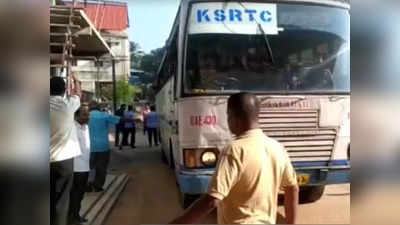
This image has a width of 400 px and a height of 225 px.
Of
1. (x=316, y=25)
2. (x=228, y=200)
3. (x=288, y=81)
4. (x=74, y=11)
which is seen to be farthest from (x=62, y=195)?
Result: (x=316, y=25)

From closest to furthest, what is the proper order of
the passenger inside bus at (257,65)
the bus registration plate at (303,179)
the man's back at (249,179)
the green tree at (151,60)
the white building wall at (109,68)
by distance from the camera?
the man's back at (249,179) < the green tree at (151,60) < the white building wall at (109,68) < the bus registration plate at (303,179) < the passenger inside bus at (257,65)

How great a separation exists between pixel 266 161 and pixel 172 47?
1.80 m

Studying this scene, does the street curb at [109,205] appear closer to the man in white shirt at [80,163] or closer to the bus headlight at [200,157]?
the man in white shirt at [80,163]

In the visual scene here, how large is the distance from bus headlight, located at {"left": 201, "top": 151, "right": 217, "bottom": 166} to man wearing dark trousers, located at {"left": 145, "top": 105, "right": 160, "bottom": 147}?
72 centimetres

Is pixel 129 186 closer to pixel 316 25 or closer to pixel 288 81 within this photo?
pixel 288 81

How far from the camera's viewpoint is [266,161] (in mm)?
1742

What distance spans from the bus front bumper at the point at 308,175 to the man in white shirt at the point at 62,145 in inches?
32.0

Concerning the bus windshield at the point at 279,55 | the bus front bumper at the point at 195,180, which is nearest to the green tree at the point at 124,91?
the bus windshield at the point at 279,55

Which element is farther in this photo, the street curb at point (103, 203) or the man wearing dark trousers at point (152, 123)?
the man wearing dark trousers at point (152, 123)

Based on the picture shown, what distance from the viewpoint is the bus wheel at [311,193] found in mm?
3155

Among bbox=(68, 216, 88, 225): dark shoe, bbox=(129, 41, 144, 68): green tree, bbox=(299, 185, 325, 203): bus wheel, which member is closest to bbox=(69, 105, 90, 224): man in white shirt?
bbox=(68, 216, 88, 225): dark shoe

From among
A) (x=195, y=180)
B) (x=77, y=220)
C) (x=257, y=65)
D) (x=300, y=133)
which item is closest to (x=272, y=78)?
(x=257, y=65)

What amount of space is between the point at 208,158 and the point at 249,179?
1376 mm

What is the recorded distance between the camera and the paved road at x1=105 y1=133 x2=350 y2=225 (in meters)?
2.62
